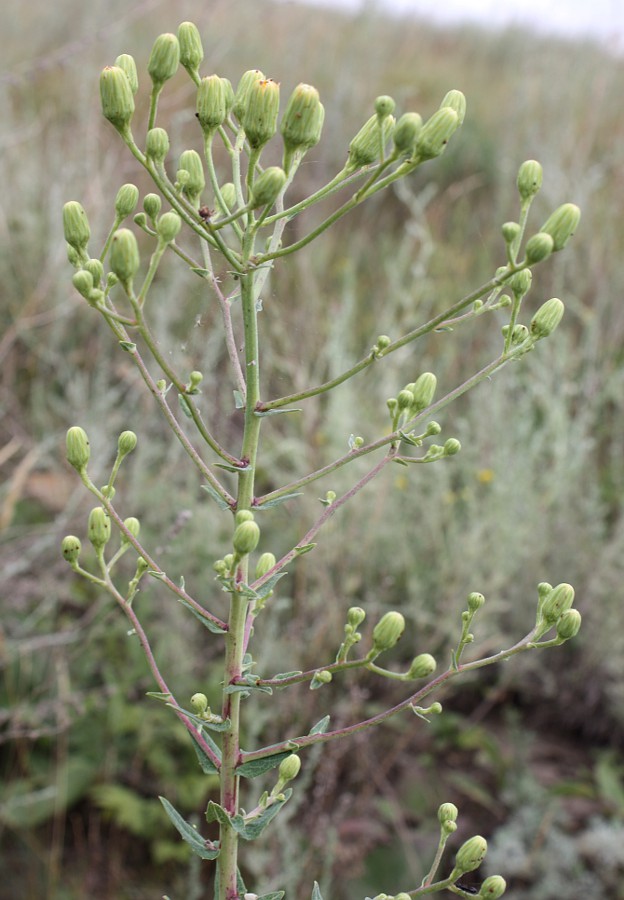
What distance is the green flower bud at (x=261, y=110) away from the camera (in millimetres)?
770

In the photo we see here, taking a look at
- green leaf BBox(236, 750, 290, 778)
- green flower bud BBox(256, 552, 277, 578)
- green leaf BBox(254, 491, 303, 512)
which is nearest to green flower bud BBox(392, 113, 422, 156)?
green leaf BBox(254, 491, 303, 512)

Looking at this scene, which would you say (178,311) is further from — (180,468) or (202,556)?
(202,556)

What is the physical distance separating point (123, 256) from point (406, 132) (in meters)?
0.26

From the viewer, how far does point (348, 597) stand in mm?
2744

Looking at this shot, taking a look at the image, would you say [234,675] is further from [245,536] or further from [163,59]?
[163,59]

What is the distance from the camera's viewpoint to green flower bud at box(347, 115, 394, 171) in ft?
2.60

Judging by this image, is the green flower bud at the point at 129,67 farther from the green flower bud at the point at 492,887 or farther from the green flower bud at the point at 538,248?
the green flower bud at the point at 492,887

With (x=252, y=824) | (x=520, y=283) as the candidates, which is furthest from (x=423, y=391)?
(x=252, y=824)

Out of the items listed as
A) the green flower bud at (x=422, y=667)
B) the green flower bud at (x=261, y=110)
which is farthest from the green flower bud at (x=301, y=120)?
the green flower bud at (x=422, y=667)

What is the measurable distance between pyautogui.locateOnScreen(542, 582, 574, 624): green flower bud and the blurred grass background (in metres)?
0.30

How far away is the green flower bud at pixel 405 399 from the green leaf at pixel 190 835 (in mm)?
439

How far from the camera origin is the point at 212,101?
80 centimetres

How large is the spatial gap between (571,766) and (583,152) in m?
3.62

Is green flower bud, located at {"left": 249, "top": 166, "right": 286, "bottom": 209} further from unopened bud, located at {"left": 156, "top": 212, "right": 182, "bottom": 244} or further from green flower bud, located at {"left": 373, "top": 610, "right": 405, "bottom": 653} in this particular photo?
green flower bud, located at {"left": 373, "top": 610, "right": 405, "bottom": 653}
